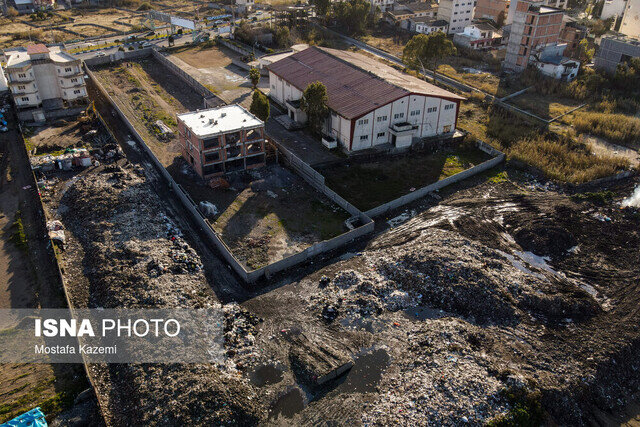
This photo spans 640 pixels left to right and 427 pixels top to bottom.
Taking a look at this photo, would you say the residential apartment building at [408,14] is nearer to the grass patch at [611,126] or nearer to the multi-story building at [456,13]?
the multi-story building at [456,13]

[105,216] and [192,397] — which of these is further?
[105,216]

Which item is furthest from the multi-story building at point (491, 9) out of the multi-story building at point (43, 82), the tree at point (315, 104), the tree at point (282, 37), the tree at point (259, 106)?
the multi-story building at point (43, 82)

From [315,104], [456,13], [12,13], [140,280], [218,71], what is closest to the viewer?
[140,280]

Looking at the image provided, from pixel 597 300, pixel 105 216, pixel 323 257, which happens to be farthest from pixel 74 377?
pixel 597 300

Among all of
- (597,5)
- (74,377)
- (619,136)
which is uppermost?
(597,5)

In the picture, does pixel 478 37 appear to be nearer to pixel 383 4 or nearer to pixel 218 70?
pixel 383 4

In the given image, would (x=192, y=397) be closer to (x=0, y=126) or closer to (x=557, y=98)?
(x=0, y=126)

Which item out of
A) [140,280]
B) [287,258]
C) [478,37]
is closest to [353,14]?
[478,37]
